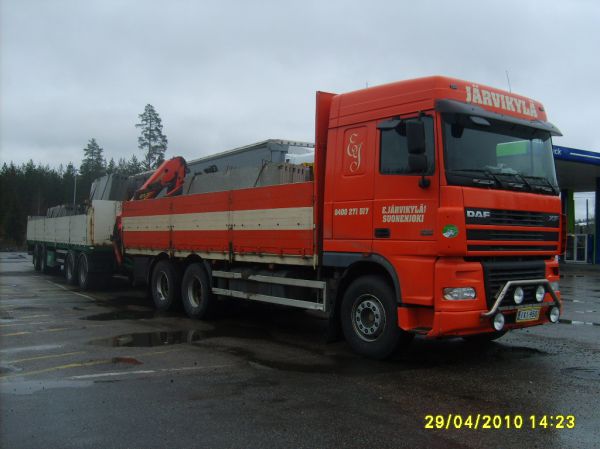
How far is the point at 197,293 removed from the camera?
10.6 m

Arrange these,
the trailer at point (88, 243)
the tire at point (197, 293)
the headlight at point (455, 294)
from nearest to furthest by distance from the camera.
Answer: the headlight at point (455, 294)
the tire at point (197, 293)
the trailer at point (88, 243)

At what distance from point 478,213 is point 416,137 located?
108 cm

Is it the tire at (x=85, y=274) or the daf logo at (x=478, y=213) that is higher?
the daf logo at (x=478, y=213)

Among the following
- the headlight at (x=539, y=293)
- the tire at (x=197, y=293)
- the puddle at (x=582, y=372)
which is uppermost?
the headlight at (x=539, y=293)

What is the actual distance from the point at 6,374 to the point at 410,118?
18.0 feet

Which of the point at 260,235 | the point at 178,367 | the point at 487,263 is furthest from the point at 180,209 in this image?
the point at 487,263

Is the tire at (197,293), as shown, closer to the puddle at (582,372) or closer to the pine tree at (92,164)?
the puddle at (582,372)

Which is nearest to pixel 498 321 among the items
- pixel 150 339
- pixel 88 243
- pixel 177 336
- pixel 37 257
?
pixel 177 336

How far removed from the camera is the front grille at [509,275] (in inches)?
241

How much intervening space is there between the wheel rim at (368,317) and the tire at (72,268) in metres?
12.0

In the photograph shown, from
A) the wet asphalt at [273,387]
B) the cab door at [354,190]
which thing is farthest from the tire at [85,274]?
the cab door at [354,190]
